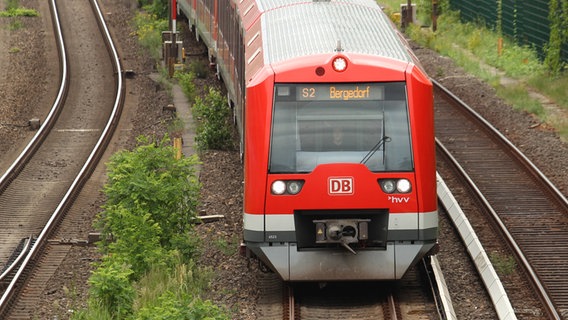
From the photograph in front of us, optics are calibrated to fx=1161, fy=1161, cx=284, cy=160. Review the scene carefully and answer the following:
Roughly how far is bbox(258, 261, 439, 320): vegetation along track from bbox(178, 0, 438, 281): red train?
1.22 ft

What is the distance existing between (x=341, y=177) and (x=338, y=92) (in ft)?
3.14

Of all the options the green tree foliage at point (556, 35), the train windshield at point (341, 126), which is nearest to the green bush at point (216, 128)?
the train windshield at point (341, 126)

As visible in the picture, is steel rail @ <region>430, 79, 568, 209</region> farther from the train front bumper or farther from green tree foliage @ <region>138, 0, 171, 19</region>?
green tree foliage @ <region>138, 0, 171, 19</region>

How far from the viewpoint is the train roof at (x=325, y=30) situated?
13.2 m

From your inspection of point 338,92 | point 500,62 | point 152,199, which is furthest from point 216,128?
point 500,62

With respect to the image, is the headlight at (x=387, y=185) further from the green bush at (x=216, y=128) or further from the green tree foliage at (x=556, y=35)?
the green tree foliage at (x=556, y=35)

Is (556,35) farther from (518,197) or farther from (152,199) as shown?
(152,199)

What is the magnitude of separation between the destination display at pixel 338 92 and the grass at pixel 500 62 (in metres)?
10.8

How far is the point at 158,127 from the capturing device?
984 inches

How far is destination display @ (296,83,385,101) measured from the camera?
12695 mm

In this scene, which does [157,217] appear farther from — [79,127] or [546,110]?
[546,110]

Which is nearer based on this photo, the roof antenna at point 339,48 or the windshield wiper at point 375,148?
the windshield wiper at point 375,148

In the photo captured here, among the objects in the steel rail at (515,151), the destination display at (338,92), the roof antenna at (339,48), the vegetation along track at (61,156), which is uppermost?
the roof antenna at (339,48)

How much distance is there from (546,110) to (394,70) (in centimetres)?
1366
